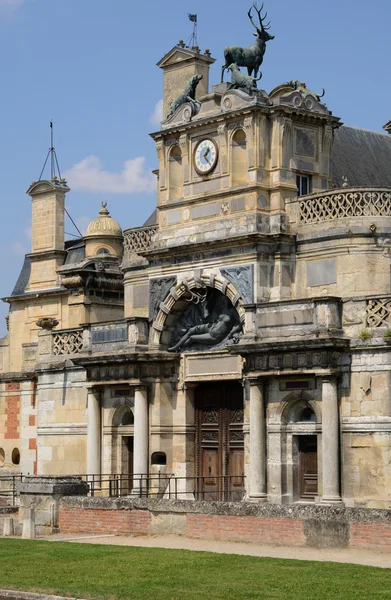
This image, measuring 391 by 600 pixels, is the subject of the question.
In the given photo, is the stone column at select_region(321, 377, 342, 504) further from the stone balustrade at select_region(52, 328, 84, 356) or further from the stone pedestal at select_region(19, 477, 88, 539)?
the stone balustrade at select_region(52, 328, 84, 356)

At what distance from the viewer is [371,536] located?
77.4 feet

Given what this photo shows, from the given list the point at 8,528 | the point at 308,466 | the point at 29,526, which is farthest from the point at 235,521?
the point at 308,466

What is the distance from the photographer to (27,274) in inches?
1970

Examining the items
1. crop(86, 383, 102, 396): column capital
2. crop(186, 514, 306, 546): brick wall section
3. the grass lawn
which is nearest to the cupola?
crop(86, 383, 102, 396): column capital

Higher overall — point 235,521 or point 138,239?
point 138,239

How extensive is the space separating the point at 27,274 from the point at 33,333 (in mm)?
2832

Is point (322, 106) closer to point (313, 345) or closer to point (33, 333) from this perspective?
point (313, 345)

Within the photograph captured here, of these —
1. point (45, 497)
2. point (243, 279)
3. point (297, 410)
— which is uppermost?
point (243, 279)

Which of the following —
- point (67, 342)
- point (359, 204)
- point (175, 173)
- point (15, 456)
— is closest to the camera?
point (359, 204)

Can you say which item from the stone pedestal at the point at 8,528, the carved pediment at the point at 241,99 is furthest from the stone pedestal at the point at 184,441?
the carved pediment at the point at 241,99

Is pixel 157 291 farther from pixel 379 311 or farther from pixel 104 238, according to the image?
pixel 104 238

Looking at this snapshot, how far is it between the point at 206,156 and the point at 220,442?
802 centimetres

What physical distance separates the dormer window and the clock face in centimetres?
240

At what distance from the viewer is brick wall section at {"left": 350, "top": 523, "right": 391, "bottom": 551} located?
23.4 m
